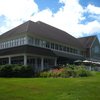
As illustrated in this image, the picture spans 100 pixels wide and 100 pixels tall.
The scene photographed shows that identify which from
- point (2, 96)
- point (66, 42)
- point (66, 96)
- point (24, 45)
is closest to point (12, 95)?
point (2, 96)

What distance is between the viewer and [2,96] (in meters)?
12.4

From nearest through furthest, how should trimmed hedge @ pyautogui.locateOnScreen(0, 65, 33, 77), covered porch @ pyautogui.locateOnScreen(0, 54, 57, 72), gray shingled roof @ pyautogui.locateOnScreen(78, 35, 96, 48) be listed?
1. trimmed hedge @ pyautogui.locateOnScreen(0, 65, 33, 77)
2. covered porch @ pyautogui.locateOnScreen(0, 54, 57, 72)
3. gray shingled roof @ pyautogui.locateOnScreen(78, 35, 96, 48)

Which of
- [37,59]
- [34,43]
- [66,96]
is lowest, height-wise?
[66,96]

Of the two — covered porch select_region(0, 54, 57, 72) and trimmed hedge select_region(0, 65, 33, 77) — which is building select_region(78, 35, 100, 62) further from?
trimmed hedge select_region(0, 65, 33, 77)

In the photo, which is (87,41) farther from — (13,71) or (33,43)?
(13,71)

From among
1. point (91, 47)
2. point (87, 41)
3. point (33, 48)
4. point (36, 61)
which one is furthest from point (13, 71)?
point (87, 41)

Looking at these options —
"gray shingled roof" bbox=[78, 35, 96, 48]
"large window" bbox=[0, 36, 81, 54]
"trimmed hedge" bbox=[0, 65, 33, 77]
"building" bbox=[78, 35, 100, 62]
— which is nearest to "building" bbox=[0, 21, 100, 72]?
"large window" bbox=[0, 36, 81, 54]

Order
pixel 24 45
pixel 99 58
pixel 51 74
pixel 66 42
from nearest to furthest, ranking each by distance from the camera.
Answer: pixel 51 74, pixel 24 45, pixel 66 42, pixel 99 58

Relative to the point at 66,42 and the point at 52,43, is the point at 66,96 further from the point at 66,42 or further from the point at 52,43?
the point at 66,42

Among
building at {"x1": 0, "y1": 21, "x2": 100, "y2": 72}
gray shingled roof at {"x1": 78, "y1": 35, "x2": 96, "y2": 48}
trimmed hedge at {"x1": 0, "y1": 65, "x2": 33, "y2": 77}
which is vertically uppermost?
gray shingled roof at {"x1": 78, "y1": 35, "x2": 96, "y2": 48}

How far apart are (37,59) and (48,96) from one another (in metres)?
26.5

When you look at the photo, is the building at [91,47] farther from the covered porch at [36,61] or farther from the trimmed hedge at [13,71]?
the trimmed hedge at [13,71]

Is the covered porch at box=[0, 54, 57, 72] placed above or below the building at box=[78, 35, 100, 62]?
below

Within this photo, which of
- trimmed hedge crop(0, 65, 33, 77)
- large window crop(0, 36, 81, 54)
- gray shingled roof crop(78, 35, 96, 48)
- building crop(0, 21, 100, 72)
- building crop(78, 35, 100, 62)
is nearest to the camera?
trimmed hedge crop(0, 65, 33, 77)
